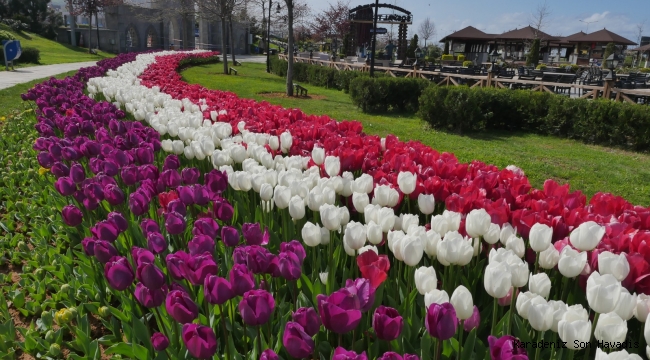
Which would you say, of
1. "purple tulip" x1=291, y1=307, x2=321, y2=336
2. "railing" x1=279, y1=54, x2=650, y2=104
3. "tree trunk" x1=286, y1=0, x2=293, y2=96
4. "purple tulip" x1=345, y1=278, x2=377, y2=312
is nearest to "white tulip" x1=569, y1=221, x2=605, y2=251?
"purple tulip" x1=345, y1=278, x2=377, y2=312

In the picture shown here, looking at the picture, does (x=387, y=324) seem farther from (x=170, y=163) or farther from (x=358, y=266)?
(x=170, y=163)

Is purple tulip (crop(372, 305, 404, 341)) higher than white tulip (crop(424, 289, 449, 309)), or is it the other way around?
white tulip (crop(424, 289, 449, 309))

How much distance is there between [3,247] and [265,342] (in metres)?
2.89

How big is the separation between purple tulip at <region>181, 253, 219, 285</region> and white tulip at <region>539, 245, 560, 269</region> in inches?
53.6

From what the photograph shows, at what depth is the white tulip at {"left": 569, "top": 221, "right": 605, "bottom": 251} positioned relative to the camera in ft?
6.85

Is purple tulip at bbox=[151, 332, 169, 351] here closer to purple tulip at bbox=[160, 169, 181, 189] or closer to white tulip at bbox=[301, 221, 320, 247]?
white tulip at bbox=[301, 221, 320, 247]

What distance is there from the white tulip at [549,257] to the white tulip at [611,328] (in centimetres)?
60

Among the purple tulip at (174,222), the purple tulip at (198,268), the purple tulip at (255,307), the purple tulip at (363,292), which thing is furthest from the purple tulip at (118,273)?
the purple tulip at (363,292)

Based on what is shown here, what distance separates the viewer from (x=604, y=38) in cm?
3378

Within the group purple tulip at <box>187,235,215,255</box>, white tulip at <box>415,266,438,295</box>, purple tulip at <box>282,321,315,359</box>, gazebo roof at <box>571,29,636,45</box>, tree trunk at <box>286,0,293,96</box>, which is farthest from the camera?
gazebo roof at <box>571,29,636,45</box>

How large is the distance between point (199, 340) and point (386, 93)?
14.2m

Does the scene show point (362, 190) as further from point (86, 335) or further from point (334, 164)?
point (86, 335)

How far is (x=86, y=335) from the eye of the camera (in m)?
2.38

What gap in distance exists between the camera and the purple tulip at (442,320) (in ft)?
4.86
